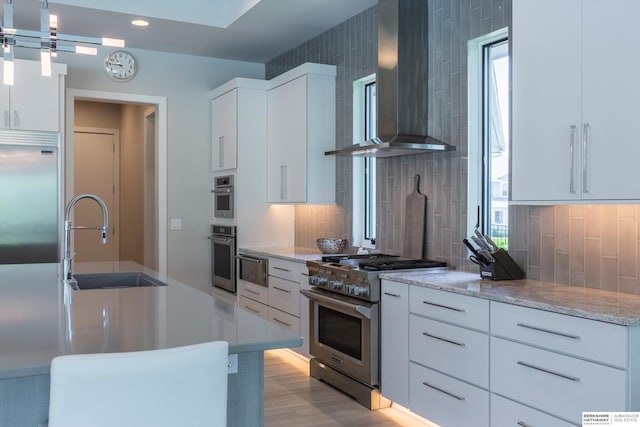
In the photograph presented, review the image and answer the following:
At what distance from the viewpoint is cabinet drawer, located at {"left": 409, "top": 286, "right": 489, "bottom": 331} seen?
2.84 m

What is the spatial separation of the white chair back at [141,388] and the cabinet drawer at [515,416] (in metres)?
1.59

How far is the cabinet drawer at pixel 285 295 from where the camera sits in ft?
15.4

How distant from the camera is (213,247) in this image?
6148mm

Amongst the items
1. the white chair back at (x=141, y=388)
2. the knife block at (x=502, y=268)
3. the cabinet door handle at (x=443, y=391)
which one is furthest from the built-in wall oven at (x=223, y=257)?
the white chair back at (x=141, y=388)

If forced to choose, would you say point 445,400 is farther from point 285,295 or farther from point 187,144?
point 187,144

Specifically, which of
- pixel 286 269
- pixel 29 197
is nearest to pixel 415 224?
pixel 286 269

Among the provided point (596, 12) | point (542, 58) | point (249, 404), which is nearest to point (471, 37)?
point (542, 58)

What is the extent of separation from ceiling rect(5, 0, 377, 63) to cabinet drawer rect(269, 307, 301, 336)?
7.94 feet

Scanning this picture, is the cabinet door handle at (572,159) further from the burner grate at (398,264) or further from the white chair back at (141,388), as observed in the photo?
the white chair back at (141,388)

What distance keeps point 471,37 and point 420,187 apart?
3.37 ft

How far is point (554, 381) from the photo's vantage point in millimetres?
2449

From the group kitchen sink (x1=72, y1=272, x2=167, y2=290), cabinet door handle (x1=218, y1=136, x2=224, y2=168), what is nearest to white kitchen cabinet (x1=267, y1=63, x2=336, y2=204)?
cabinet door handle (x1=218, y1=136, x2=224, y2=168)

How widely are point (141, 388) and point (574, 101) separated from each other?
7.17 ft

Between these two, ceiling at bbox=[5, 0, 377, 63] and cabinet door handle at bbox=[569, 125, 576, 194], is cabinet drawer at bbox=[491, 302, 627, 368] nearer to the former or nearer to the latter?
cabinet door handle at bbox=[569, 125, 576, 194]
